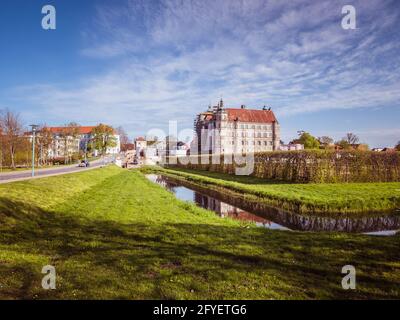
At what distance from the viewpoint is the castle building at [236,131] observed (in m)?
102

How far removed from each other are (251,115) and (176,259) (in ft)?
349

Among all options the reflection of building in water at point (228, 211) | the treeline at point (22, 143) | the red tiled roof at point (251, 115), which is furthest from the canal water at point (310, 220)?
the red tiled roof at point (251, 115)

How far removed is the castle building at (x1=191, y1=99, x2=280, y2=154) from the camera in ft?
336

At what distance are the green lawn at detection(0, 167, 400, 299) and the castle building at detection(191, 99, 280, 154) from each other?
90.6 metres

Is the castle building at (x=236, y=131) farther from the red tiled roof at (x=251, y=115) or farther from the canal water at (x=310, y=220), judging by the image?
the canal water at (x=310, y=220)

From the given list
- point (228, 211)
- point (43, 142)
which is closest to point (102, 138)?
point (43, 142)
